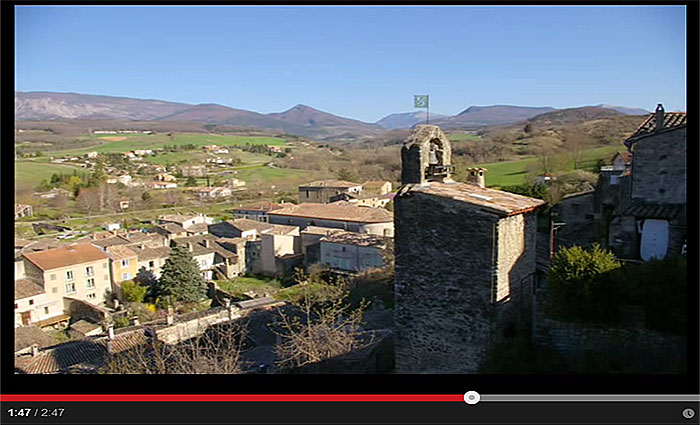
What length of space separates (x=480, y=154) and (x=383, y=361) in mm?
16645

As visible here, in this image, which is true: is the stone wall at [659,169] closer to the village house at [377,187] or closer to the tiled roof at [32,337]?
the tiled roof at [32,337]

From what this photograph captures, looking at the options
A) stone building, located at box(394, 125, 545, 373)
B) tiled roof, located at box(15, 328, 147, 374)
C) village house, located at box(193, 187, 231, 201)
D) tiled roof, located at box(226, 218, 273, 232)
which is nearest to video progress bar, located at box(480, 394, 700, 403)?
stone building, located at box(394, 125, 545, 373)

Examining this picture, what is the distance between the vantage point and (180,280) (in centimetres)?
1861

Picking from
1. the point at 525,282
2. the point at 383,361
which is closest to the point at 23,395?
the point at 383,361

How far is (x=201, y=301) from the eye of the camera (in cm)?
1906

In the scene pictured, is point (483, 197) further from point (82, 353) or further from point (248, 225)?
point (248, 225)

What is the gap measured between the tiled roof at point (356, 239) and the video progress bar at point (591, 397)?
1548 cm

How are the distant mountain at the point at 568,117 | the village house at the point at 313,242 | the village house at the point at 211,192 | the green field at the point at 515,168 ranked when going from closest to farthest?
the green field at the point at 515,168
the distant mountain at the point at 568,117
the village house at the point at 313,242
the village house at the point at 211,192

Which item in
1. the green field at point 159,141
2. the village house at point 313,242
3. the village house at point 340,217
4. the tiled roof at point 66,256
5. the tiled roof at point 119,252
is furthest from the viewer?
the green field at point 159,141

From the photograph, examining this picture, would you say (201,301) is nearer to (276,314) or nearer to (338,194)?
(276,314)

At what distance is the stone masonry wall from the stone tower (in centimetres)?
41

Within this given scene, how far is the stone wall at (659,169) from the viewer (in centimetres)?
622

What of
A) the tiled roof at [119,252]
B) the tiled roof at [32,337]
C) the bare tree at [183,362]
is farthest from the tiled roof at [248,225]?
the bare tree at [183,362]

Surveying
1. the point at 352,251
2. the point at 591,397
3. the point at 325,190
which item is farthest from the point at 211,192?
the point at 591,397
